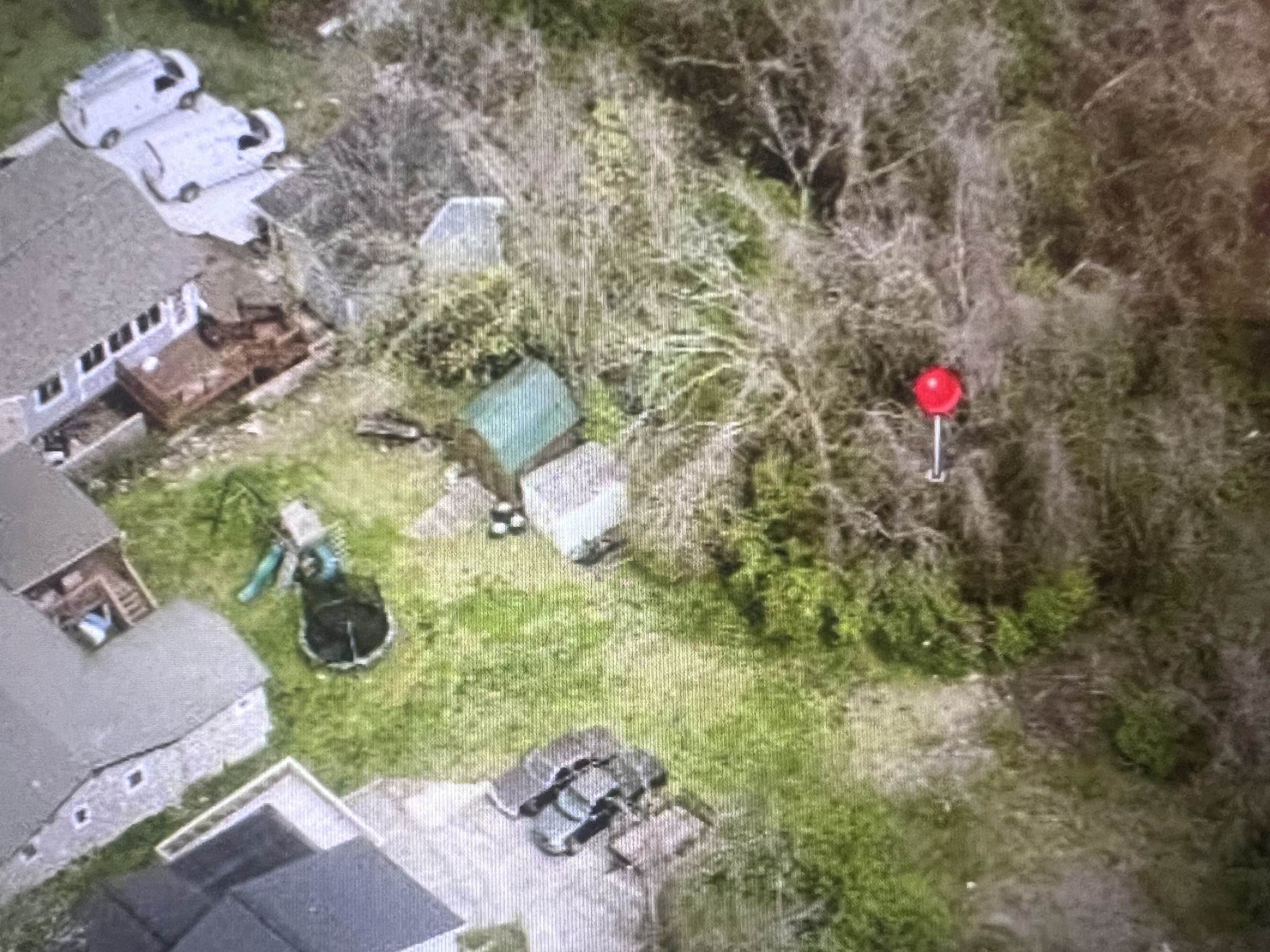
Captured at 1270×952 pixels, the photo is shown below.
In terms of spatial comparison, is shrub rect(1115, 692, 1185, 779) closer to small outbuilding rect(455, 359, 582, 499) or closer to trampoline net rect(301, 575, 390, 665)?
small outbuilding rect(455, 359, 582, 499)

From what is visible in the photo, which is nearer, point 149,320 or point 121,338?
point 121,338

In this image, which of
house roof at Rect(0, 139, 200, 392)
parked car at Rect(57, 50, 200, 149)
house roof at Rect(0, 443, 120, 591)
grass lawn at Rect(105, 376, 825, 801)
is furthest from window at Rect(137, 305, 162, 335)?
parked car at Rect(57, 50, 200, 149)

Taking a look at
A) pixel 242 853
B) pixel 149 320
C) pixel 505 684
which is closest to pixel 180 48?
pixel 149 320

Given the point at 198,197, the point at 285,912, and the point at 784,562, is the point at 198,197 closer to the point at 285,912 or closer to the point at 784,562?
the point at 784,562

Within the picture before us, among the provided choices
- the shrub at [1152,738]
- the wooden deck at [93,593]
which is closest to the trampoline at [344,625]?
the wooden deck at [93,593]

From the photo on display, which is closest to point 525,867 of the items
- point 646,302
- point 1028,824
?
point 1028,824

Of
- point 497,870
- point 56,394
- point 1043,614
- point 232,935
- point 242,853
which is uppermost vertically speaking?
point 56,394

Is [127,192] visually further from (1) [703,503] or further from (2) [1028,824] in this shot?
A: (2) [1028,824]
